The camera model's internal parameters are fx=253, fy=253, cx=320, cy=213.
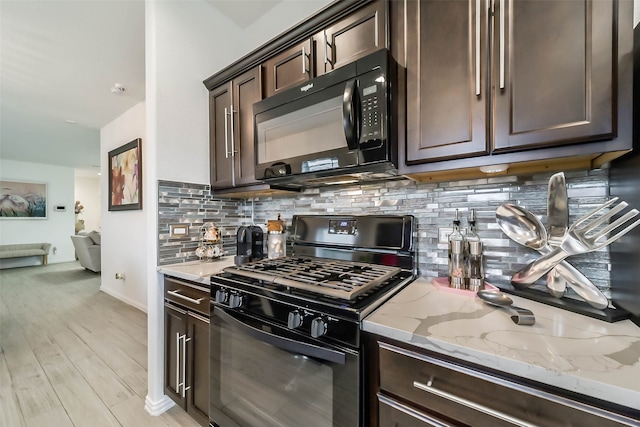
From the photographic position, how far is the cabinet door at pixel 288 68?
138cm

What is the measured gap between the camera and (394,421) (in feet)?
2.43

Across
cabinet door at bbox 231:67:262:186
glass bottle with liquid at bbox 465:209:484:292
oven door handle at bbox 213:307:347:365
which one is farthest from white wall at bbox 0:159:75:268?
glass bottle with liquid at bbox 465:209:484:292

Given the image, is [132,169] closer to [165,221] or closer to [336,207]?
[165,221]

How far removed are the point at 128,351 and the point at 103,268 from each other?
263cm

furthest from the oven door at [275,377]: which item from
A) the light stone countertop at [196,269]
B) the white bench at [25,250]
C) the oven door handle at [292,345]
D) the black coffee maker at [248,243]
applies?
the white bench at [25,250]

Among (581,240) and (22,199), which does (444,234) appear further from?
(22,199)

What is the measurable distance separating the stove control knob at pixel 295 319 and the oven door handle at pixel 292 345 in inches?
2.6

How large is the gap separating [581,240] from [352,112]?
967 mm

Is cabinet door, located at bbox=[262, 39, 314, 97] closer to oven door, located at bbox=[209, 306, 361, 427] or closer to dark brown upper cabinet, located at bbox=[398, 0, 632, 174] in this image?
dark brown upper cabinet, located at bbox=[398, 0, 632, 174]

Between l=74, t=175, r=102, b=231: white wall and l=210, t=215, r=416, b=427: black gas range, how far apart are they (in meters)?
10.6

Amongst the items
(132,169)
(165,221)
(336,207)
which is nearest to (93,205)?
(132,169)

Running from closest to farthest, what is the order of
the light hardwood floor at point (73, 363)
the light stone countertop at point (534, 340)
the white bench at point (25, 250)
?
1. the light stone countertop at point (534, 340)
2. the light hardwood floor at point (73, 363)
3. the white bench at point (25, 250)

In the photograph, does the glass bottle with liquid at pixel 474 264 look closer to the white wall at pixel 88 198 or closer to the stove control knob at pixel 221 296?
the stove control knob at pixel 221 296

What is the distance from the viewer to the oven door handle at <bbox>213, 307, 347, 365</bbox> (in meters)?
0.82
